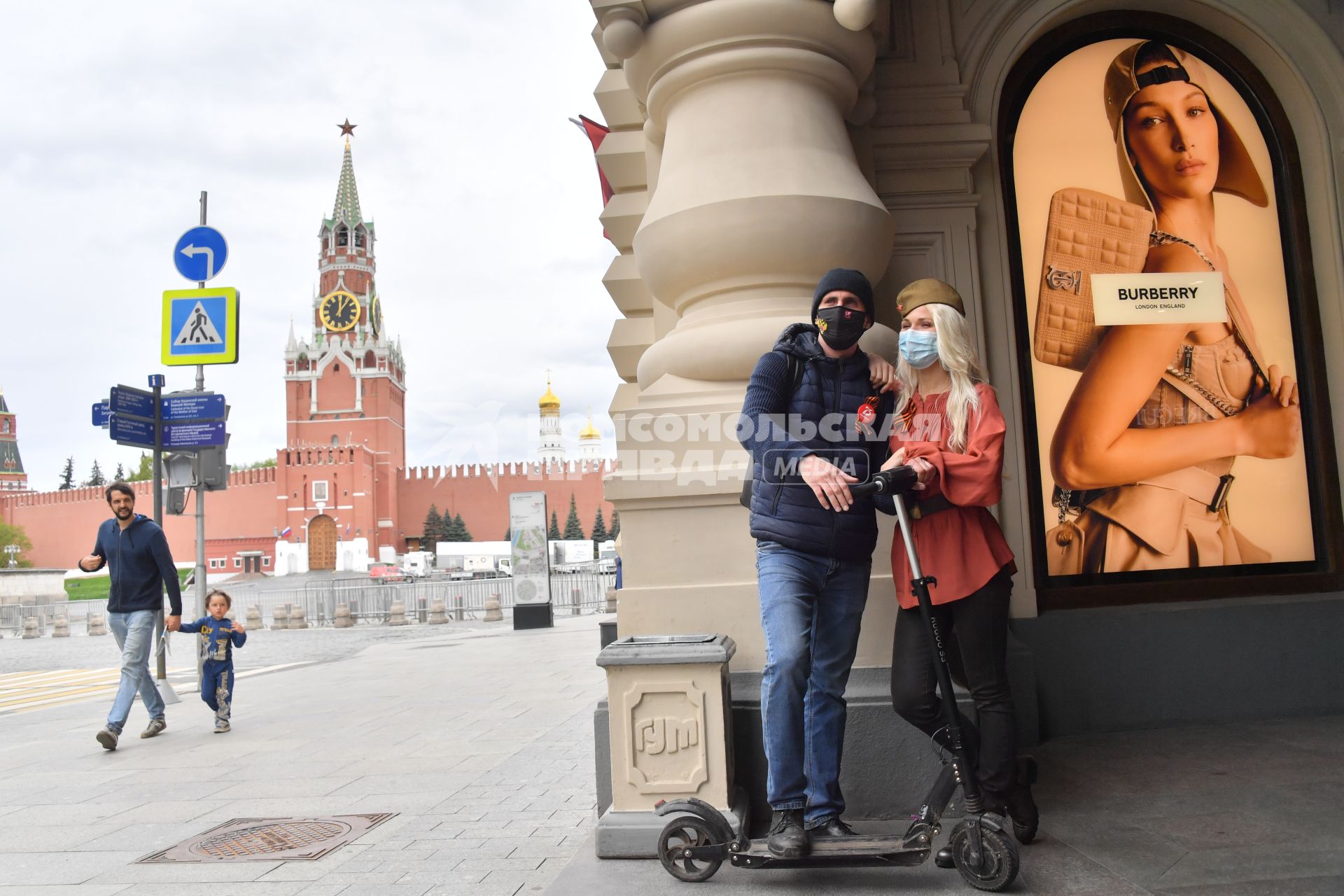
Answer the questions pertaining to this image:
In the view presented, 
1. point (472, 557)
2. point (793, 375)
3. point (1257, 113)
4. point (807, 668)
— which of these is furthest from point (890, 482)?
point (472, 557)

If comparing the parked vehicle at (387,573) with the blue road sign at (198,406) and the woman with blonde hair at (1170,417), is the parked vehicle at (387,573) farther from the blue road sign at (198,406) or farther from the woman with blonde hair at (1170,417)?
the woman with blonde hair at (1170,417)

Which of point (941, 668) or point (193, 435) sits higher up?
point (193, 435)

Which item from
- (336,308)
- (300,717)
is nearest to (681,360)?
(300,717)

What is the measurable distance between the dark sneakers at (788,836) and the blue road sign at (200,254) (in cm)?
966

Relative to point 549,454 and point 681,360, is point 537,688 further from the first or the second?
point 549,454

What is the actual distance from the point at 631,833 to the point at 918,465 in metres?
1.51

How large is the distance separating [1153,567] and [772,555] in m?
2.98

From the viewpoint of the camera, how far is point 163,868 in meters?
3.54

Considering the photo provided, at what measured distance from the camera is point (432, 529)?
257 ft

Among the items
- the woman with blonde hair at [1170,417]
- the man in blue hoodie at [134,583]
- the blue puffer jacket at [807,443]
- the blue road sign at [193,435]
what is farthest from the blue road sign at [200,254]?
the blue puffer jacket at [807,443]

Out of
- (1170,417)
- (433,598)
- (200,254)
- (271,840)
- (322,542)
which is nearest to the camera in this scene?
(271,840)

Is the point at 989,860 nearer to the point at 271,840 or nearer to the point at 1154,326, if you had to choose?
the point at 271,840

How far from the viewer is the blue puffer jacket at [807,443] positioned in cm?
306

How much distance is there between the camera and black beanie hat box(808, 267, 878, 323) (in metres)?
3.12
